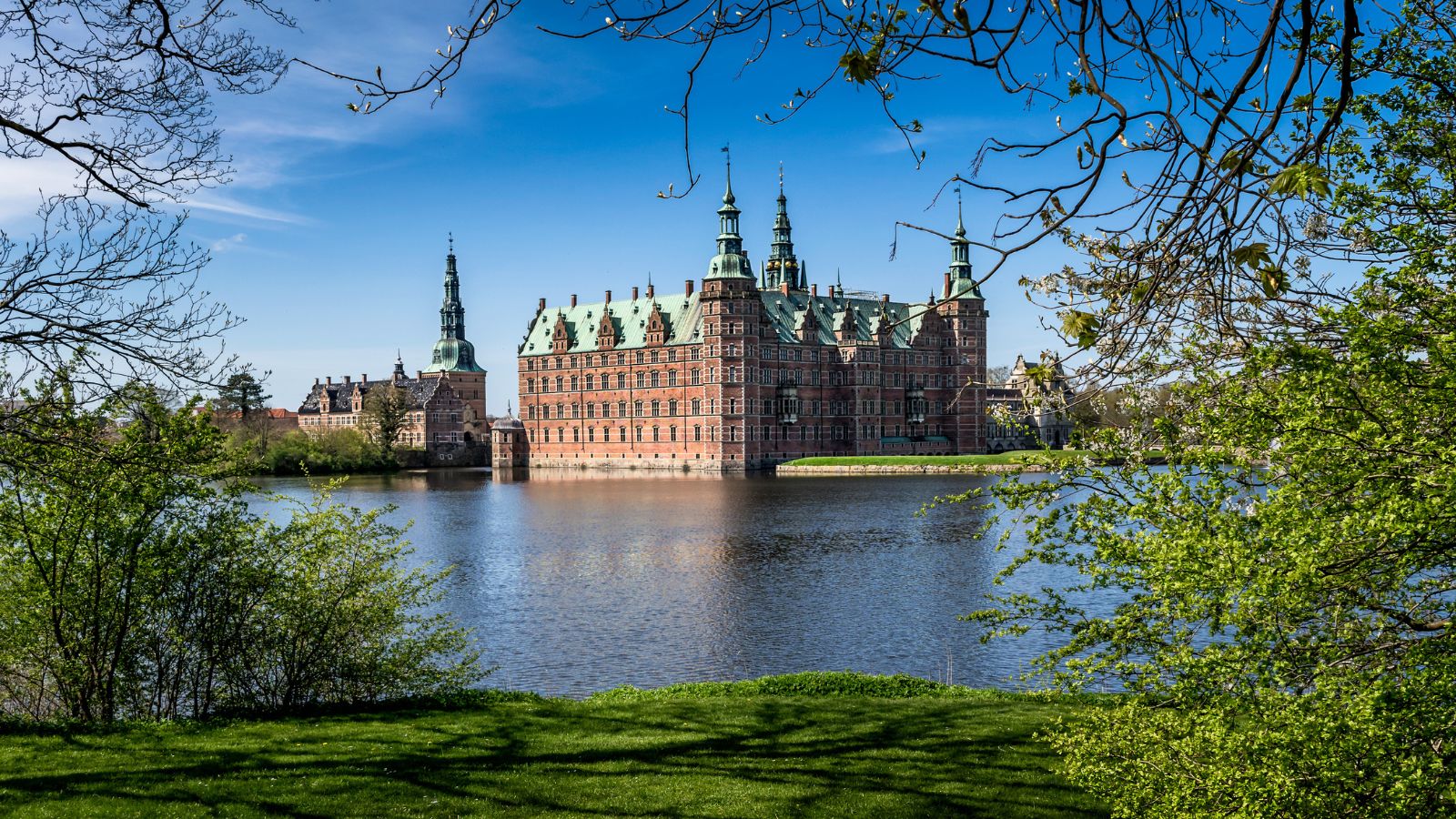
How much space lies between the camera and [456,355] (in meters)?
106

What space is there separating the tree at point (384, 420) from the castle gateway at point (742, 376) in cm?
1150

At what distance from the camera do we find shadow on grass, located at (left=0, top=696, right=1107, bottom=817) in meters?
8.73

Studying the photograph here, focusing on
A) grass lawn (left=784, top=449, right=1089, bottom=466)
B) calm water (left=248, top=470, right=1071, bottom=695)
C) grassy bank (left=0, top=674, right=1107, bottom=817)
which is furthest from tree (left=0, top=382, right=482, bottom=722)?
grass lawn (left=784, top=449, right=1089, bottom=466)

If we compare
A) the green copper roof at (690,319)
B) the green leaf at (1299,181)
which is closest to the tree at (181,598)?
the green leaf at (1299,181)

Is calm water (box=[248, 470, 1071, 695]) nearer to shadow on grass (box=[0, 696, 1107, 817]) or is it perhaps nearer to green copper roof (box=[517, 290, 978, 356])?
shadow on grass (box=[0, 696, 1107, 817])

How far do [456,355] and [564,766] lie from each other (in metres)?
99.7

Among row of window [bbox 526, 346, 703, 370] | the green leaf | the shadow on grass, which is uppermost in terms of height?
row of window [bbox 526, 346, 703, 370]

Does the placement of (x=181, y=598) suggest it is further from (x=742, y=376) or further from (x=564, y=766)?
(x=742, y=376)

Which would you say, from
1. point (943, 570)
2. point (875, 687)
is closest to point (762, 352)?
point (943, 570)

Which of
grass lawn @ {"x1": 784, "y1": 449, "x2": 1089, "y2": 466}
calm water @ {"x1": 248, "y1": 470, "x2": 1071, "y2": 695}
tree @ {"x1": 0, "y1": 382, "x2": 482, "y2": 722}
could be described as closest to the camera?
tree @ {"x1": 0, "y1": 382, "x2": 482, "y2": 722}

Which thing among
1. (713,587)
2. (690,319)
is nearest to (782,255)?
(690,319)

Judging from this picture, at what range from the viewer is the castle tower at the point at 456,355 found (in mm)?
105250

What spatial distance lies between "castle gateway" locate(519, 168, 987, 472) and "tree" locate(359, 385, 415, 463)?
1150cm

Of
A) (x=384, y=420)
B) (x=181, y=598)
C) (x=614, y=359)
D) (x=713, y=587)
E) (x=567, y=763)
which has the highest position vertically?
(x=614, y=359)
